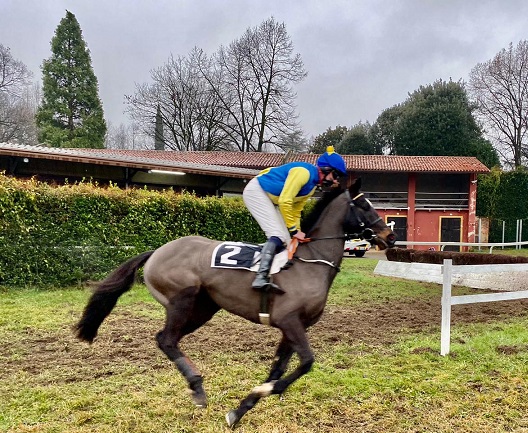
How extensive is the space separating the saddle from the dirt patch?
1.70m

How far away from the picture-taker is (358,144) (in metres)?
36.4

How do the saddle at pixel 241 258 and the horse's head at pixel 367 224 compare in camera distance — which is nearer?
the saddle at pixel 241 258

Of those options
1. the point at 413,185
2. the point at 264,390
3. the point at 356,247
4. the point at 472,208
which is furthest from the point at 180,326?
the point at 472,208

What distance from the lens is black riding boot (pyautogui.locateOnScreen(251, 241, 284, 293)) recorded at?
3145mm

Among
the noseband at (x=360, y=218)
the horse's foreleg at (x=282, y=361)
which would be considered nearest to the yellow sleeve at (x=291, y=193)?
the noseband at (x=360, y=218)

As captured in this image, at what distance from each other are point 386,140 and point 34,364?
3562 cm

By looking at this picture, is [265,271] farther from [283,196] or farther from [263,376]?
[263,376]

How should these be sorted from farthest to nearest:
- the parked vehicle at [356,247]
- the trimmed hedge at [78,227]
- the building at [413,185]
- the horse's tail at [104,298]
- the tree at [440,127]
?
1. the tree at [440,127]
2. the building at [413,185]
3. the parked vehicle at [356,247]
4. the trimmed hedge at [78,227]
5. the horse's tail at [104,298]

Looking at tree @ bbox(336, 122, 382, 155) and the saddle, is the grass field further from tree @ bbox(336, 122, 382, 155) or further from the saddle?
tree @ bbox(336, 122, 382, 155)

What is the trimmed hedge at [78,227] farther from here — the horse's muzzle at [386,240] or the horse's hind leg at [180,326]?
the horse's muzzle at [386,240]

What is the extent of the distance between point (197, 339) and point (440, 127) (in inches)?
1257

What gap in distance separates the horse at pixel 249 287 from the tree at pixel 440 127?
3216 centimetres

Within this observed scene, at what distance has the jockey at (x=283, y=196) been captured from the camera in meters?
3.21

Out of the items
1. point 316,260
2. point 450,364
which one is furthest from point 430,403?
point 316,260
